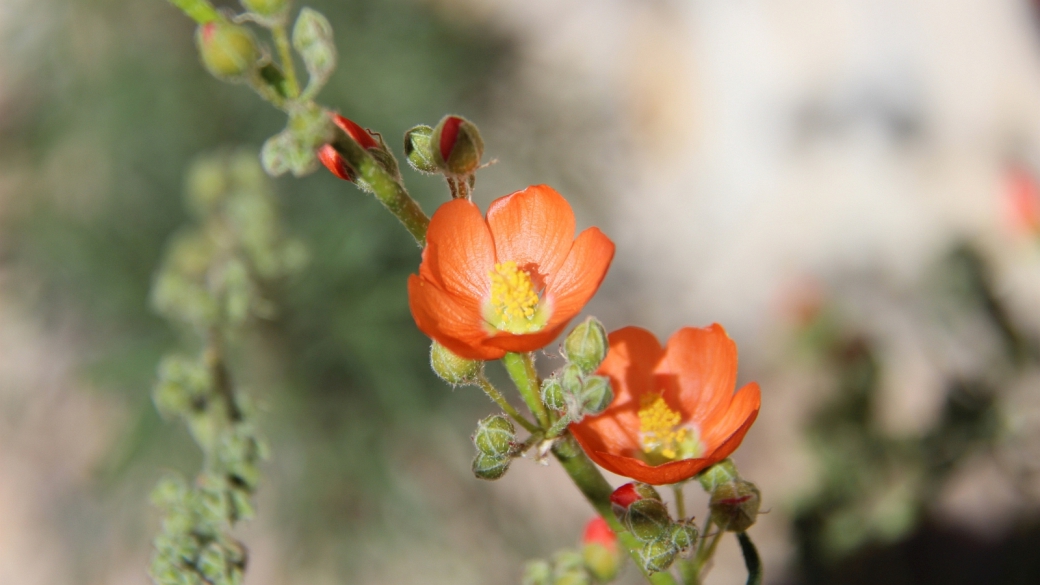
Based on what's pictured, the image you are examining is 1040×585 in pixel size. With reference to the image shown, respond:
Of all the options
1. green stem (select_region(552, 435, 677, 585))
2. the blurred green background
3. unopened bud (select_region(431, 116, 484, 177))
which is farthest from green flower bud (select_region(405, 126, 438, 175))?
the blurred green background

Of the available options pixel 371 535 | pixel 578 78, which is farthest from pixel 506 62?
pixel 371 535

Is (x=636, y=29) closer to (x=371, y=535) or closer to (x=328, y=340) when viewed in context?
(x=328, y=340)

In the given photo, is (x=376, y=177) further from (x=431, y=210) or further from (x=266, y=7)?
(x=431, y=210)

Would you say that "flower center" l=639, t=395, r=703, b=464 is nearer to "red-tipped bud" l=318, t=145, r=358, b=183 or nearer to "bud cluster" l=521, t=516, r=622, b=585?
"bud cluster" l=521, t=516, r=622, b=585

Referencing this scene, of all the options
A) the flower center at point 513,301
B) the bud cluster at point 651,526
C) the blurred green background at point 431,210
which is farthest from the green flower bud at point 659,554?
the blurred green background at point 431,210

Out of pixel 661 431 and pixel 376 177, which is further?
pixel 661 431

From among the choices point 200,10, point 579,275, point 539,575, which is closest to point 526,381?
point 579,275
